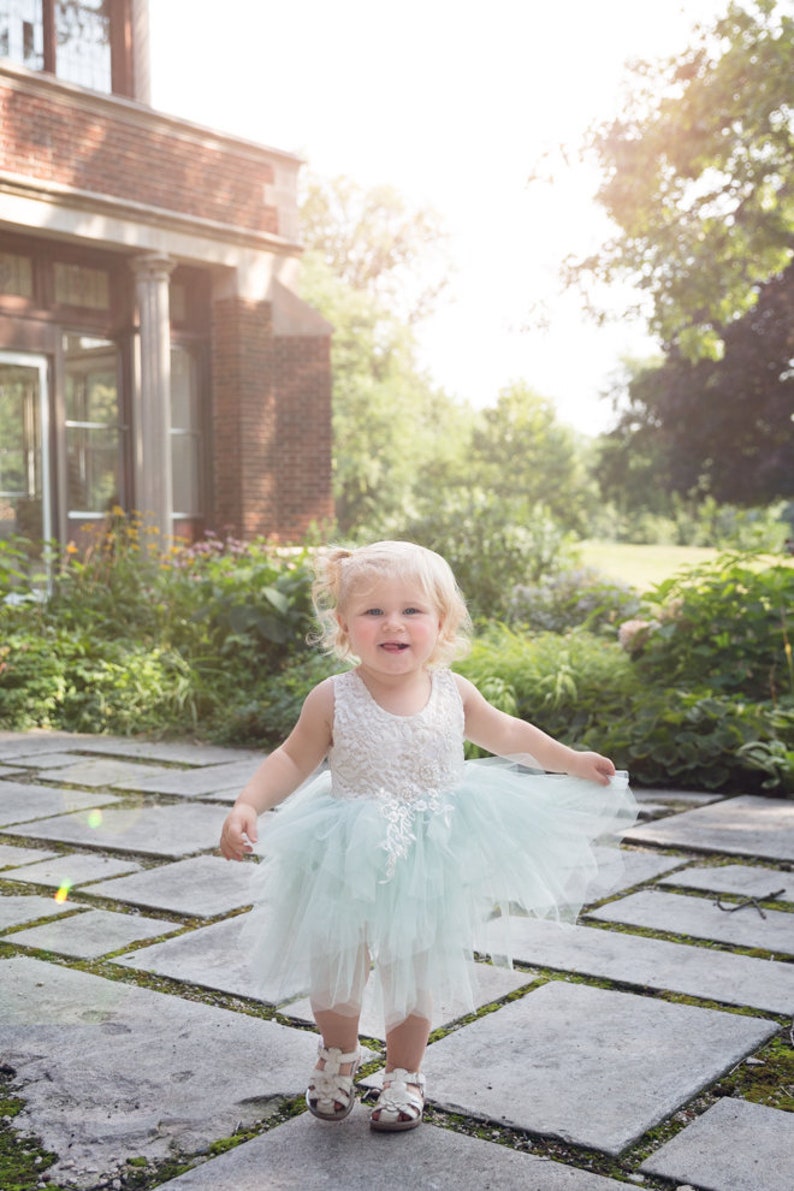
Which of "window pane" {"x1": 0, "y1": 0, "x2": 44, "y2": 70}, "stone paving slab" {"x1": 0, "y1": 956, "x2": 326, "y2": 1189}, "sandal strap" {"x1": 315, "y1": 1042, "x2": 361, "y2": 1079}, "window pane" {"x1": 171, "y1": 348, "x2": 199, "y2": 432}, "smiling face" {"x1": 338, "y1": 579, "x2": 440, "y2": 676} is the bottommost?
Result: "stone paving slab" {"x1": 0, "y1": 956, "x2": 326, "y2": 1189}

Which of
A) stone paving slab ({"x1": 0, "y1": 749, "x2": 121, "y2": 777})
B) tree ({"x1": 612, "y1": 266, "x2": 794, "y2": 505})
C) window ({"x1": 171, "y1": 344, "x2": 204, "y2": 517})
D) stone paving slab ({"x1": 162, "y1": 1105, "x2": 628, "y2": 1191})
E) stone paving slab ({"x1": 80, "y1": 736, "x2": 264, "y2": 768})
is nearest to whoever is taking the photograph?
stone paving slab ({"x1": 162, "y1": 1105, "x2": 628, "y2": 1191})

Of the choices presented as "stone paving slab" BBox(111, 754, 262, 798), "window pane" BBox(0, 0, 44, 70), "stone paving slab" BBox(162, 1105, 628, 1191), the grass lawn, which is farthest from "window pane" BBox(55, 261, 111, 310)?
"stone paving slab" BBox(162, 1105, 628, 1191)

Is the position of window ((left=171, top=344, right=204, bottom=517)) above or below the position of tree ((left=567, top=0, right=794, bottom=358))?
below

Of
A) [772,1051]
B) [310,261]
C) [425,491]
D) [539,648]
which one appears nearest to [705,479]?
[425,491]

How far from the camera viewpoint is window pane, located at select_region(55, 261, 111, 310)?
38.2 ft

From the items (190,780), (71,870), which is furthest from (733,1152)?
(190,780)

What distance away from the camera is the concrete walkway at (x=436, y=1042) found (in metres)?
1.99

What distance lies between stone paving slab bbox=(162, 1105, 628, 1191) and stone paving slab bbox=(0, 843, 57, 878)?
6.97ft

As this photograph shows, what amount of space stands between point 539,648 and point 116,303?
7.19 metres

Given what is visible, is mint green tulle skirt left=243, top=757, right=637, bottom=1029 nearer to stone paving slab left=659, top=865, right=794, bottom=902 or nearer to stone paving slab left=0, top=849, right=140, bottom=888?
stone paving slab left=659, top=865, right=794, bottom=902

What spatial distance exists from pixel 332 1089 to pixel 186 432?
11.2 meters

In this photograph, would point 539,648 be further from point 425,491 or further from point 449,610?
point 425,491

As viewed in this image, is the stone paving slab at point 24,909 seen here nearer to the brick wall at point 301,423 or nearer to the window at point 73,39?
the window at point 73,39

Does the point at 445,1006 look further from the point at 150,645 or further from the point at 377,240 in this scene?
the point at 377,240
